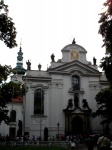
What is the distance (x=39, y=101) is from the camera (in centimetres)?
3938

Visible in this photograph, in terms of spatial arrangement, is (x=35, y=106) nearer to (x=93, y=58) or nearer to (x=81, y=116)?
(x=81, y=116)

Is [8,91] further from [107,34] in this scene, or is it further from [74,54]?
[74,54]

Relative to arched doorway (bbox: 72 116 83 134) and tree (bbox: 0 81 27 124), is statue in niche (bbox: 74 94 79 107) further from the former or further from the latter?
tree (bbox: 0 81 27 124)

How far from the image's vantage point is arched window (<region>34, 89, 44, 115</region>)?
127 feet

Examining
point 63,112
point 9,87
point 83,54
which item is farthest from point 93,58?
point 9,87

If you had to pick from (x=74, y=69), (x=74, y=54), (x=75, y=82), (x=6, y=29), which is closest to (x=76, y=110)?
(x=75, y=82)

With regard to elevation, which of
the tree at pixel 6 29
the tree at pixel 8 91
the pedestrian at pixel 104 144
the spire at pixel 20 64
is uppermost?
the spire at pixel 20 64

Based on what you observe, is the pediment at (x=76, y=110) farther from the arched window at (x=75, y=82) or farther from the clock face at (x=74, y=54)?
the clock face at (x=74, y=54)

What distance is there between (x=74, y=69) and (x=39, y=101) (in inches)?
305

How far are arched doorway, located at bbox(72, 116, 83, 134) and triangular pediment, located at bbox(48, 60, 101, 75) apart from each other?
7.43 m

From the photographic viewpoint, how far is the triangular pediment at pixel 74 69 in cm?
4088

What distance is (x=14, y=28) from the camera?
1417cm

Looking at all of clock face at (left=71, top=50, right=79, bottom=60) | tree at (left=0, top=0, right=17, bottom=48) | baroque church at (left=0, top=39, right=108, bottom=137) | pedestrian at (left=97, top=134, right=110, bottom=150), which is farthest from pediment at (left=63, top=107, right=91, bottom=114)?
pedestrian at (left=97, top=134, right=110, bottom=150)

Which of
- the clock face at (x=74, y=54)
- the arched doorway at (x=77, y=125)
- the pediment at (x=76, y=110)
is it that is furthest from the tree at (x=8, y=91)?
the clock face at (x=74, y=54)
